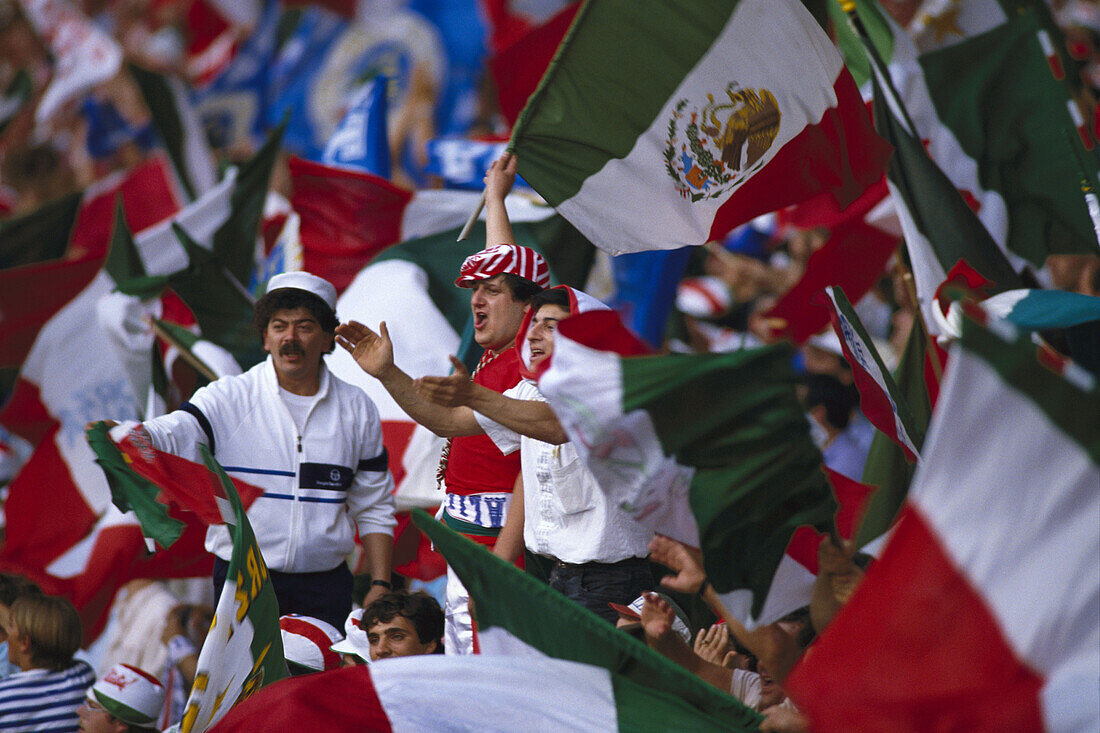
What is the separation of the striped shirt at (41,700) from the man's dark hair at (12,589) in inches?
11.7

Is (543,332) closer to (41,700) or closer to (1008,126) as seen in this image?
(41,700)

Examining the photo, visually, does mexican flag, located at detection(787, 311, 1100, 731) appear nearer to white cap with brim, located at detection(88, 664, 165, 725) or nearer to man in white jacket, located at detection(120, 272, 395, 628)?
man in white jacket, located at detection(120, 272, 395, 628)

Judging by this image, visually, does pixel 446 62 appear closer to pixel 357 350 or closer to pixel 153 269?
pixel 153 269

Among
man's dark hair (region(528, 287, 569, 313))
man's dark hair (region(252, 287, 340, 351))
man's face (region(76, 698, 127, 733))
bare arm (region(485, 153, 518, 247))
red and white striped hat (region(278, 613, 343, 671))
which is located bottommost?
man's face (region(76, 698, 127, 733))

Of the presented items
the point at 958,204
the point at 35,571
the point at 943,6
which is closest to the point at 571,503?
the point at 958,204

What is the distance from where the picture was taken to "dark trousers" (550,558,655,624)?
3855mm

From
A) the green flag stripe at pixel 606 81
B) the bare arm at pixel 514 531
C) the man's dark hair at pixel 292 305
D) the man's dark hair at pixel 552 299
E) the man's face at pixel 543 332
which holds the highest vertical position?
the green flag stripe at pixel 606 81

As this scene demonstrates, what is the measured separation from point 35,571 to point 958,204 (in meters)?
4.71

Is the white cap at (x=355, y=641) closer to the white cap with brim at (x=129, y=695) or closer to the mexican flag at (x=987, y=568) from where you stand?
the white cap with brim at (x=129, y=695)

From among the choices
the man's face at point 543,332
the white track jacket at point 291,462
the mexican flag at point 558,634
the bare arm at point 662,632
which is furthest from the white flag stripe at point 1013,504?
the white track jacket at point 291,462

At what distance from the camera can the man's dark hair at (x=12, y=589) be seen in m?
4.85

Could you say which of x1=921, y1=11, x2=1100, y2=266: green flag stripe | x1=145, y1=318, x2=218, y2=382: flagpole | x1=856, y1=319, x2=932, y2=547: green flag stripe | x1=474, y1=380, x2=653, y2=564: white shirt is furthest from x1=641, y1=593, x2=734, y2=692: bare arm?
x1=921, y1=11, x2=1100, y2=266: green flag stripe

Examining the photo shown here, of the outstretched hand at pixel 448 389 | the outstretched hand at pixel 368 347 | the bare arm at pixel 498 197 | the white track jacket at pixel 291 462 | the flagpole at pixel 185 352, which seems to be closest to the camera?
the outstretched hand at pixel 448 389

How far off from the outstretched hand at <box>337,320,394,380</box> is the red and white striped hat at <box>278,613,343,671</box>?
3.14 feet
